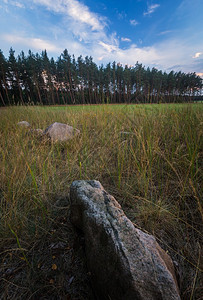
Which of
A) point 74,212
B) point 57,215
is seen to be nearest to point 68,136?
point 57,215

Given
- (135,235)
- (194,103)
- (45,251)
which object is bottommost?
(45,251)

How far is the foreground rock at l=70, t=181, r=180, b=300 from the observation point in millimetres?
522

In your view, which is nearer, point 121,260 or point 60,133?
point 121,260

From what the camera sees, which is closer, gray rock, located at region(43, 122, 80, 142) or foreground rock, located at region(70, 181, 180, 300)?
foreground rock, located at region(70, 181, 180, 300)

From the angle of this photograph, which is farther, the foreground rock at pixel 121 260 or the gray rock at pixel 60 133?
the gray rock at pixel 60 133

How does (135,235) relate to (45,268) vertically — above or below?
above

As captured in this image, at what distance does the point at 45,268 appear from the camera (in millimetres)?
803

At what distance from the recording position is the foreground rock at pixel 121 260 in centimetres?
52

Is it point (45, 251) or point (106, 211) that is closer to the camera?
point (106, 211)

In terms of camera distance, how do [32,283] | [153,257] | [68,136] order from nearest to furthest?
[153,257]
[32,283]
[68,136]

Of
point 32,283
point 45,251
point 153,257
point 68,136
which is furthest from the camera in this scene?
point 68,136

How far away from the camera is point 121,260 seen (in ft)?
1.85

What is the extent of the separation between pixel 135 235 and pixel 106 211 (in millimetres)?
194

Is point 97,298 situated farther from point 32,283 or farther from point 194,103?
point 194,103
